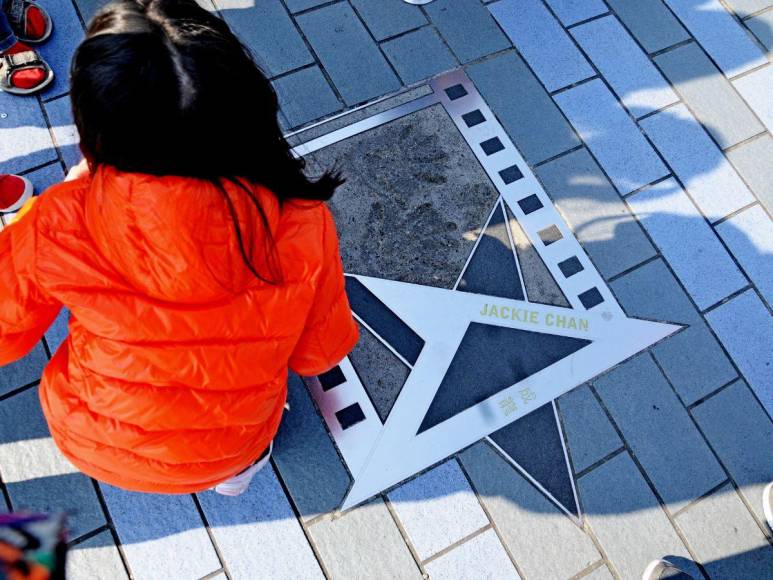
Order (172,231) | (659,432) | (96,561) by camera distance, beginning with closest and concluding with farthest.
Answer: (172,231)
(96,561)
(659,432)

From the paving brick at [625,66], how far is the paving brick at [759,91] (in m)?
0.41

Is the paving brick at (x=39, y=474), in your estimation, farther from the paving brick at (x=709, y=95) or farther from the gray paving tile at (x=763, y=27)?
the gray paving tile at (x=763, y=27)

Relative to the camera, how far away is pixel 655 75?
9.63 feet

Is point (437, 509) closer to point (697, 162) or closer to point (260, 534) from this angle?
point (260, 534)

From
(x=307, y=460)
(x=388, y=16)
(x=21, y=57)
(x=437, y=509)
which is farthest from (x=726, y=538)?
(x=21, y=57)

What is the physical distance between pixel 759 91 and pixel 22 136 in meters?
3.57

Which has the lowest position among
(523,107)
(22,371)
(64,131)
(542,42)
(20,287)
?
(22,371)

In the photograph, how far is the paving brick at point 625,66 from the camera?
288 centimetres

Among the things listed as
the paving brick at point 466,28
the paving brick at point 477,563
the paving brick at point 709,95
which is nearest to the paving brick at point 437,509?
the paving brick at point 477,563

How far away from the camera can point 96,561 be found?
1972 mm

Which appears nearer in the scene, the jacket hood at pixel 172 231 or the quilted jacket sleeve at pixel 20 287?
the jacket hood at pixel 172 231

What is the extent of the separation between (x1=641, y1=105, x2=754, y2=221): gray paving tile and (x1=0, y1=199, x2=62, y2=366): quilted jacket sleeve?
8.77 feet

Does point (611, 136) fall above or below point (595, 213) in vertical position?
above

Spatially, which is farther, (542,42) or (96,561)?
(542,42)
